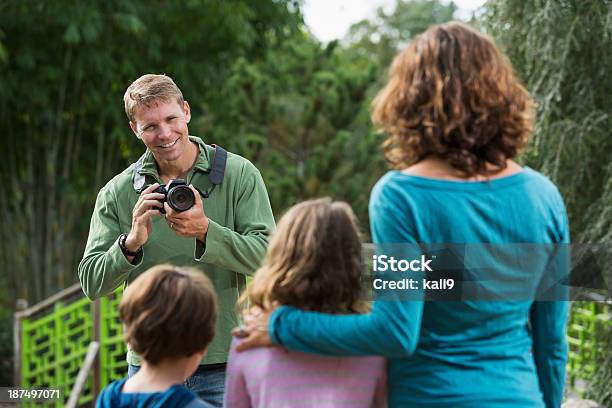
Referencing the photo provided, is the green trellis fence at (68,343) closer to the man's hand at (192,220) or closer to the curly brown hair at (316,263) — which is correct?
the man's hand at (192,220)

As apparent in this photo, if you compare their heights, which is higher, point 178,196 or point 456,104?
point 456,104

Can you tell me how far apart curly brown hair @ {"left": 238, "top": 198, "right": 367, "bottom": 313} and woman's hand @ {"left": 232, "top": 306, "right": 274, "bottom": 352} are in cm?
2

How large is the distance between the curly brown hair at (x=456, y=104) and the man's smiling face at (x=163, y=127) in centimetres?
95

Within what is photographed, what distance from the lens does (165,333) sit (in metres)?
1.97

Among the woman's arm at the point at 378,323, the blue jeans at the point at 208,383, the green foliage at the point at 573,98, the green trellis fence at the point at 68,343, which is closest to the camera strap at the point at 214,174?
the blue jeans at the point at 208,383

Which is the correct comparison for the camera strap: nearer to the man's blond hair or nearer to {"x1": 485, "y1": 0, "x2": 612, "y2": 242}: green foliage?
the man's blond hair

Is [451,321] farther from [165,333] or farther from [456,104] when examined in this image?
[165,333]

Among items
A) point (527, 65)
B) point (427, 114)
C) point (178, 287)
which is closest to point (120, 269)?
point (178, 287)

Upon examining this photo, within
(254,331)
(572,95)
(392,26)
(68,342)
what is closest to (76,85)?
(68,342)

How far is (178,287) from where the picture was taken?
1.99m

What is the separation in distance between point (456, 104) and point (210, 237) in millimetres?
949

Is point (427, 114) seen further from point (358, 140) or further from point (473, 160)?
point (358, 140)

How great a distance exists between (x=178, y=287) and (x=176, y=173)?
0.79 meters

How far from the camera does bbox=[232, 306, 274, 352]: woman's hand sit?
1892mm
